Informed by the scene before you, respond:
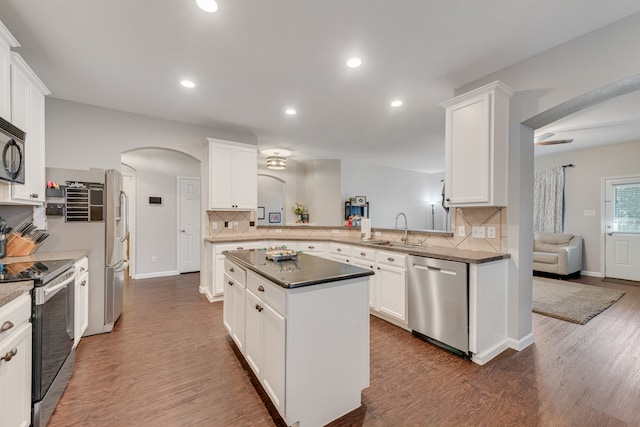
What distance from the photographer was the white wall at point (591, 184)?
532 cm

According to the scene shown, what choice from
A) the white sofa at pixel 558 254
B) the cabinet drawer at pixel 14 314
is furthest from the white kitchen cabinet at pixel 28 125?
the white sofa at pixel 558 254

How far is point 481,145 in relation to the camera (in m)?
2.59

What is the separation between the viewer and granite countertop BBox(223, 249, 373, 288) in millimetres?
1609

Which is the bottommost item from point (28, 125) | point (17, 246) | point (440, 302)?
point (440, 302)

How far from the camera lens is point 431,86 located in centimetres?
306

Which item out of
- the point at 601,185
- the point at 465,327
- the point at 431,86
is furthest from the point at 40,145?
the point at 601,185

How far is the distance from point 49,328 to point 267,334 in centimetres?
136

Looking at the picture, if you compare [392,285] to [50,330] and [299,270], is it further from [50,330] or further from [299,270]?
[50,330]

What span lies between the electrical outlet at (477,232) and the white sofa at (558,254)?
13.1 ft

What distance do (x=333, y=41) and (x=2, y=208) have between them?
3499 millimetres

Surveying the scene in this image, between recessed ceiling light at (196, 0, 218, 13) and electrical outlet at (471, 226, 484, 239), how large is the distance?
119 inches

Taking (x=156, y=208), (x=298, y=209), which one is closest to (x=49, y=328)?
(x=156, y=208)

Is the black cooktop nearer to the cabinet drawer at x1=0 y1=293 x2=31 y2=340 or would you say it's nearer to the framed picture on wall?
the cabinet drawer at x1=0 y1=293 x2=31 y2=340

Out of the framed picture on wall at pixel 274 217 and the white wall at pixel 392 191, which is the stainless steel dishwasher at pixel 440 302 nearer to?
the white wall at pixel 392 191
